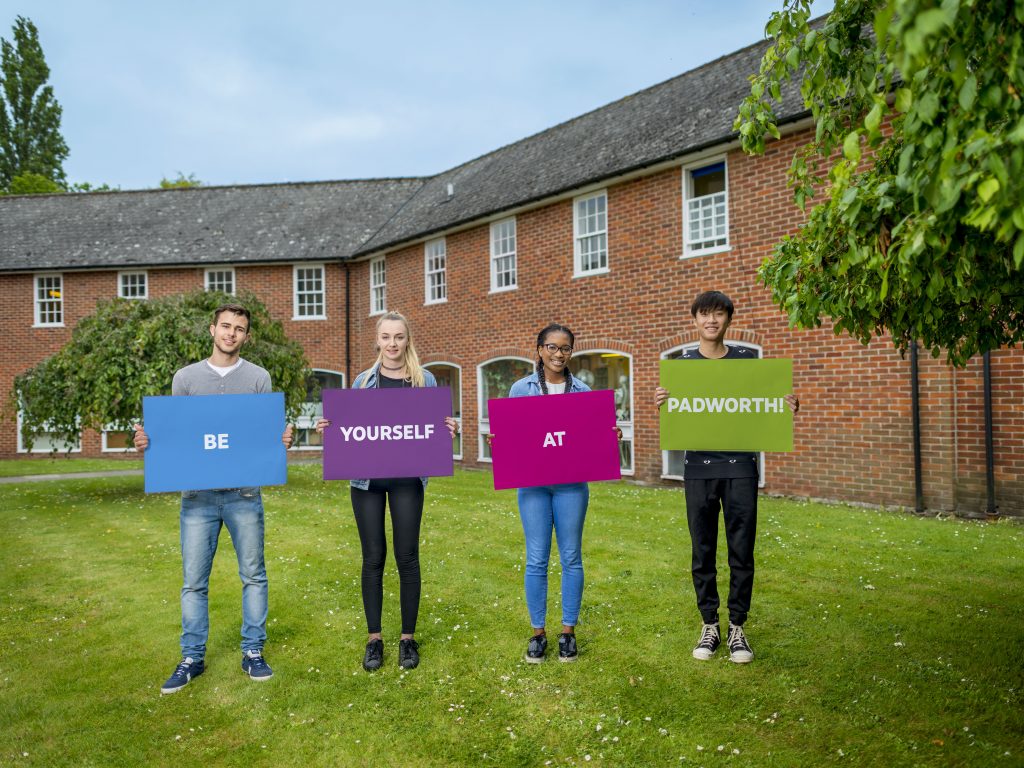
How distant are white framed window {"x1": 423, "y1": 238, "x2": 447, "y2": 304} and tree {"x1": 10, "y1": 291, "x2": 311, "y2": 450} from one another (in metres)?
5.97

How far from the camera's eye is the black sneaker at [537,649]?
449 cm

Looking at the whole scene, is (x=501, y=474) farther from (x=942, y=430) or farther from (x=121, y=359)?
(x=121, y=359)

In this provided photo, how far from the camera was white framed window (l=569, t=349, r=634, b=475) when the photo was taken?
13648mm

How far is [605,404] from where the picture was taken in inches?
175

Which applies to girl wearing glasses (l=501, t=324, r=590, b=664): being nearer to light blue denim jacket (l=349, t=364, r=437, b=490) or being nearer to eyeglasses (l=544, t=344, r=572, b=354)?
eyeglasses (l=544, t=344, r=572, b=354)

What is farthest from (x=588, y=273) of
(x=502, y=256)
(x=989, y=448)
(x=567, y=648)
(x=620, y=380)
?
(x=567, y=648)

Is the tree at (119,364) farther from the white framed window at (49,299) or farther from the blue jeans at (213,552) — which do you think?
the white framed window at (49,299)

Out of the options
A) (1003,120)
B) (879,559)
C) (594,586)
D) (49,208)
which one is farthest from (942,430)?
(49,208)

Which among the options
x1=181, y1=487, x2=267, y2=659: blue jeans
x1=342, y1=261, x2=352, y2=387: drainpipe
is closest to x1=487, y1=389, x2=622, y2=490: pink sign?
x1=181, y1=487, x2=267, y2=659: blue jeans

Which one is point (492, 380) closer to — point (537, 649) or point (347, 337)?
point (347, 337)

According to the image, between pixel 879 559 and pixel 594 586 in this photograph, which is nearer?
pixel 594 586

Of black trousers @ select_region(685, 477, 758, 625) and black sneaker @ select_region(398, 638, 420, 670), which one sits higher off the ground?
black trousers @ select_region(685, 477, 758, 625)

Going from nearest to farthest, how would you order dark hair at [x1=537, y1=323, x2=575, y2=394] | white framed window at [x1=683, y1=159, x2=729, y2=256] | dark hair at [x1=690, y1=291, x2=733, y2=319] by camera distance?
dark hair at [x1=690, y1=291, x2=733, y2=319], dark hair at [x1=537, y1=323, x2=575, y2=394], white framed window at [x1=683, y1=159, x2=729, y2=256]

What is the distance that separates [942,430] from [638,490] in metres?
4.67
